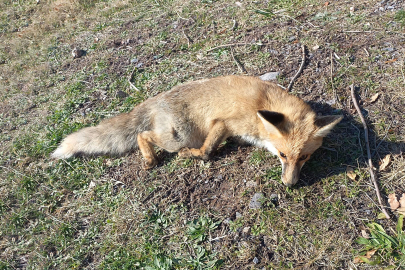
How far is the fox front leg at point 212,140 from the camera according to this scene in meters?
5.23

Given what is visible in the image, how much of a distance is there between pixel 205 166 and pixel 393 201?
2.76 metres

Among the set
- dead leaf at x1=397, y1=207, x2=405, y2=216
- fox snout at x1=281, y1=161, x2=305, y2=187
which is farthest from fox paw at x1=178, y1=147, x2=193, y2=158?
dead leaf at x1=397, y1=207, x2=405, y2=216

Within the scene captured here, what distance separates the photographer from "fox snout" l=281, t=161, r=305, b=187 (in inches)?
174

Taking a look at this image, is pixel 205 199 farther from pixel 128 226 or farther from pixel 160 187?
pixel 128 226

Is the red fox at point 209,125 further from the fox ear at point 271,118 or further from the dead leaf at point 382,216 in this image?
the dead leaf at point 382,216

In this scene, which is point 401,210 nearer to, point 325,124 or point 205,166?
point 325,124

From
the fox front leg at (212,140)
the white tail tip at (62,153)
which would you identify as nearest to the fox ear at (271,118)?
the fox front leg at (212,140)

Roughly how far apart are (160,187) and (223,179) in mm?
1041

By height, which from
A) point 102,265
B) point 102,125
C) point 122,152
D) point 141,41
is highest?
point 141,41

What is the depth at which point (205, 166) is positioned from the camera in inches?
207

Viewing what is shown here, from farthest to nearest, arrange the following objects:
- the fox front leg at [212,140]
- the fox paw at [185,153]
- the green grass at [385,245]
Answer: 1. the fox paw at [185,153]
2. the fox front leg at [212,140]
3. the green grass at [385,245]

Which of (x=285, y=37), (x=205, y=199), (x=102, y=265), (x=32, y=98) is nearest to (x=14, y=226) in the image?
(x=102, y=265)

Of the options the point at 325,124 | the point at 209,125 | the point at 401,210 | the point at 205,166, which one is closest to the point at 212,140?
the point at 209,125

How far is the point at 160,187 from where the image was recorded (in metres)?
5.07
